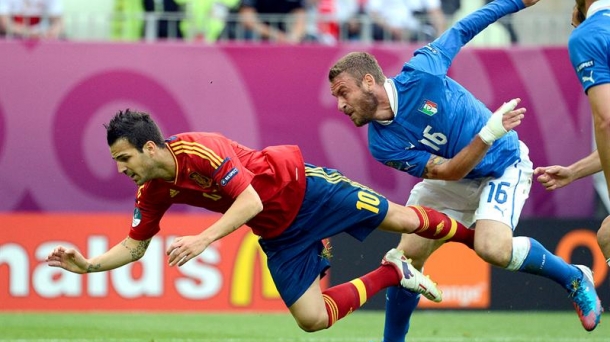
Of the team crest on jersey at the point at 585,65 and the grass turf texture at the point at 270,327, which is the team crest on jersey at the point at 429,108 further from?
the grass turf texture at the point at 270,327

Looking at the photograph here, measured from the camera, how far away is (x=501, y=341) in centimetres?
975

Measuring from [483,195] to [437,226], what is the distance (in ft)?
1.48

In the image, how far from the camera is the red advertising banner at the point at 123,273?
488 inches

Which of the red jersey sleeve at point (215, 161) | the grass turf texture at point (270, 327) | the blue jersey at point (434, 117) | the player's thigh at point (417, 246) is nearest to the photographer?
the red jersey sleeve at point (215, 161)

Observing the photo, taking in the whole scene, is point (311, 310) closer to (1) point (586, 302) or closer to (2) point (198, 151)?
(2) point (198, 151)

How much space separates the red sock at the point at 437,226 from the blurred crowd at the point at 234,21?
5.33 meters

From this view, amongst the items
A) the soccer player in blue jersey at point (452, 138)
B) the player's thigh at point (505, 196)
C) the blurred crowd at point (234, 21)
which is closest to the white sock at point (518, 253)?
the soccer player in blue jersey at point (452, 138)

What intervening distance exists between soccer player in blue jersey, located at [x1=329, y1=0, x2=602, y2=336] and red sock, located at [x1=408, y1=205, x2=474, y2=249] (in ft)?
0.47

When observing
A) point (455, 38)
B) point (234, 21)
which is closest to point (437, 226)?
point (455, 38)

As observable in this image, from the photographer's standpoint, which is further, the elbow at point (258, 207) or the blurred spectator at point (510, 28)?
the blurred spectator at point (510, 28)

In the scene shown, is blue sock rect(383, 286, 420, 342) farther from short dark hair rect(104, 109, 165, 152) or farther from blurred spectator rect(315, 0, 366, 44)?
blurred spectator rect(315, 0, 366, 44)

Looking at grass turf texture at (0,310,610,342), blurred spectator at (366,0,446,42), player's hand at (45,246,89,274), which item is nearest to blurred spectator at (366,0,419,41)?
blurred spectator at (366,0,446,42)

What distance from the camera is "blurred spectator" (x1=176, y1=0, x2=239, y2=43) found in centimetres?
1317

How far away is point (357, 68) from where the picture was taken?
788 cm
